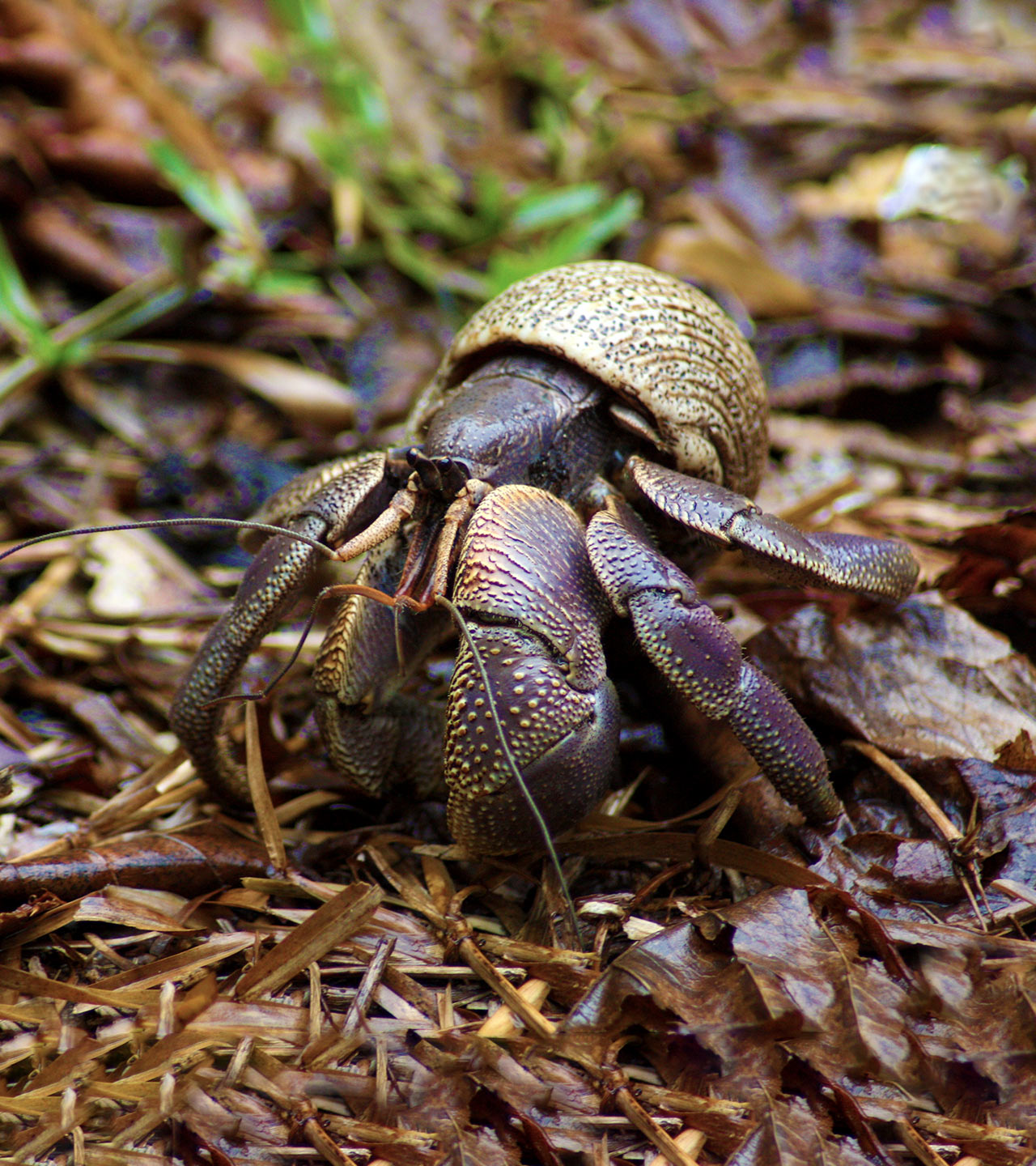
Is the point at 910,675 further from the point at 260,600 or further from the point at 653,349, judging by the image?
the point at 260,600

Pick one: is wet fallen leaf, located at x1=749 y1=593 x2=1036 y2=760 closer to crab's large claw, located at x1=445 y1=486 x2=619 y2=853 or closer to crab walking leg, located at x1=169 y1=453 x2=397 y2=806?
crab's large claw, located at x1=445 y1=486 x2=619 y2=853

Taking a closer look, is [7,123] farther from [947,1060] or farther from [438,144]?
[947,1060]

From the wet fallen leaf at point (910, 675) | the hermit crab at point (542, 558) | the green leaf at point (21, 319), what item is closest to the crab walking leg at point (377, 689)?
the hermit crab at point (542, 558)

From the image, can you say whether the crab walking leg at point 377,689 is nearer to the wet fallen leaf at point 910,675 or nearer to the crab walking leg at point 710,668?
the crab walking leg at point 710,668

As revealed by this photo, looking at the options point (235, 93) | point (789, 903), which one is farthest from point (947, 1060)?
point (235, 93)

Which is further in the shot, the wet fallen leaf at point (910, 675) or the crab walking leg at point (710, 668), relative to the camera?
the wet fallen leaf at point (910, 675)

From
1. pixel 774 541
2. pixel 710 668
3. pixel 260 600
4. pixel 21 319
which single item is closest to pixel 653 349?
pixel 774 541
